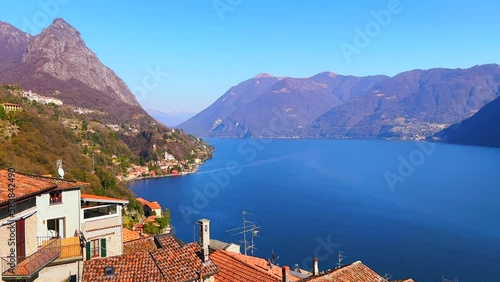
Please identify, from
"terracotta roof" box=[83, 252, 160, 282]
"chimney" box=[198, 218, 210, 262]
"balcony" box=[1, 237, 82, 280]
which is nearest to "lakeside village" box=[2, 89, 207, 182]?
"balcony" box=[1, 237, 82, 280]

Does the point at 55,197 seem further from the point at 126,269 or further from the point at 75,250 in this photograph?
the point at 126,269

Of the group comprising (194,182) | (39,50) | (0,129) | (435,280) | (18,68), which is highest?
(39,50)

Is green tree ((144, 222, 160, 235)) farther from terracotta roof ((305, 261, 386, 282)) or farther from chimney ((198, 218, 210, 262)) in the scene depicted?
terracotta roof ((305, 261, 386, 282))

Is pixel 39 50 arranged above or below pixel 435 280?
above

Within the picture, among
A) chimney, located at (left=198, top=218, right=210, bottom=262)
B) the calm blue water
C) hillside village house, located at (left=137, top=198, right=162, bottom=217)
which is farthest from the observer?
hillside village house, located at (left=137, top=198, right=162, bottom=217)

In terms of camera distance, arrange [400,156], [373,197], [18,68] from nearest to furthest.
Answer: [373,197] < [400,156] < [18,68]

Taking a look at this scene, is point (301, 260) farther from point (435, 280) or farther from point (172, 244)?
point (172, 244)

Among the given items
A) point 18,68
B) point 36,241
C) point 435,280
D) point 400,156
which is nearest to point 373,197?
point 435,280
